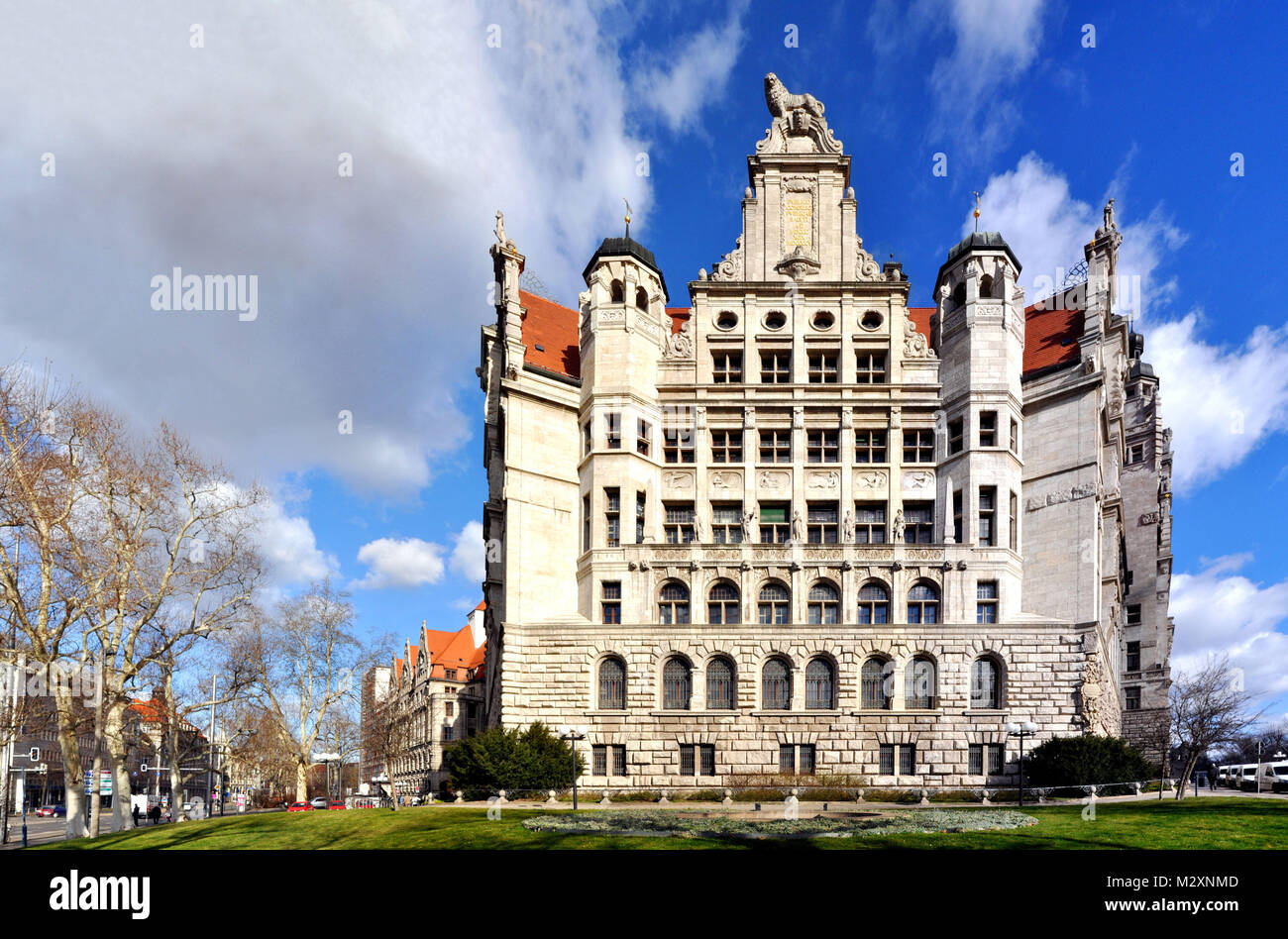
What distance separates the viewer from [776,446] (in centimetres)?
4981

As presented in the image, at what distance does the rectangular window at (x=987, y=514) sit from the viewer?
46531 mm

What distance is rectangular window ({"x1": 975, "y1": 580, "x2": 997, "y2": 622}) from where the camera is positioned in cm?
4569

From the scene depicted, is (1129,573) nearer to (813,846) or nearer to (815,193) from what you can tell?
(815,193)

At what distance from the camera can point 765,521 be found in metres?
48.9

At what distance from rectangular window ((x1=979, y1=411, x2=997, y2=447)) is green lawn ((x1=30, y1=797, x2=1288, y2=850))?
18.1 metres

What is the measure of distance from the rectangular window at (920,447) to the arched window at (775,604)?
948 cm

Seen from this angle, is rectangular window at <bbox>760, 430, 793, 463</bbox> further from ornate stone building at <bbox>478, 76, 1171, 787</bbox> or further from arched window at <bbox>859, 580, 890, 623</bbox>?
arched window at <bbox>859, 580, 890, 623</bbox>

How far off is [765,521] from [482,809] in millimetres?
20419

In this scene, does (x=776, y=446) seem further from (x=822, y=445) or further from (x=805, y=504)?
(x=805, y=504)

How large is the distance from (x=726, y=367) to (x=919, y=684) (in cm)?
1879

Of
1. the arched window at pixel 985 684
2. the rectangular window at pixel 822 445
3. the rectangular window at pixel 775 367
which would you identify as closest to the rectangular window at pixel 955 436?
the rectangular window at pixel 822 445

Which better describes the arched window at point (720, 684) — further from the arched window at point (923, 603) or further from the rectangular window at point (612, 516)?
the arched window at point (923, 603)

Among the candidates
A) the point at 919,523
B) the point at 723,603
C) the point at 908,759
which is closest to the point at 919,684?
the point at 908,759
